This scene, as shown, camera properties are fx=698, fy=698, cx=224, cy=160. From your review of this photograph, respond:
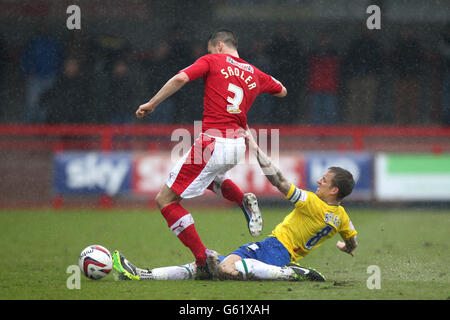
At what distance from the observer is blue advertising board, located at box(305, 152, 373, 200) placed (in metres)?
11.3

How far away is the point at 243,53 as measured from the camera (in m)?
13.0

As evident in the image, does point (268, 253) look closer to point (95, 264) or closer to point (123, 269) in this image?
point (123, 269)

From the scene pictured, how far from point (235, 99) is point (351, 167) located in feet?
20.5

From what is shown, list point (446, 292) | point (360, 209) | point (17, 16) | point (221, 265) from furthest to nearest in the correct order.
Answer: point (17, 16), point (360, 209), point (221, 265), point (446, 292)

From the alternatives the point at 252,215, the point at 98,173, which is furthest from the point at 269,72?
the point at 252,215

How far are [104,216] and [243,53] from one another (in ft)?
14.1

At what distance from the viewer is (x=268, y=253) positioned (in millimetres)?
5227

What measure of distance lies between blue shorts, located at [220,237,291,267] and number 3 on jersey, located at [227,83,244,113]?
107 centimetres

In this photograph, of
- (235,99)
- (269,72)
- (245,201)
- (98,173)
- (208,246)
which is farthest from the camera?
(269,72)

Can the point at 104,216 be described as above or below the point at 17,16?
below

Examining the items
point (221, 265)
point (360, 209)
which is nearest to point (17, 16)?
point (360, 209)

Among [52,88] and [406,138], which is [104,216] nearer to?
[52,88]

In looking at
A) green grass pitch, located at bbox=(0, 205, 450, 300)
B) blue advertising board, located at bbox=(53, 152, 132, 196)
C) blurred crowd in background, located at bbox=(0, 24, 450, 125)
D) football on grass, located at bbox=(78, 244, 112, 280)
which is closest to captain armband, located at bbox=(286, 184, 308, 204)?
green grass pitch, located at bbox=(0, 205, 450, 300)
